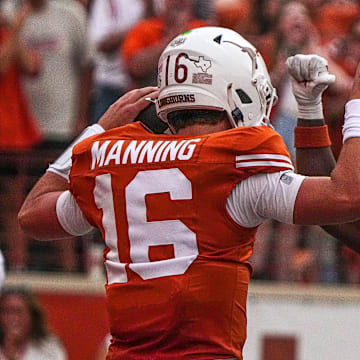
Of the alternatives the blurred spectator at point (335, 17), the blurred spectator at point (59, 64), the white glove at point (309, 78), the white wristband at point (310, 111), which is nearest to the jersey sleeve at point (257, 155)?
the white glove at point (309, 78)

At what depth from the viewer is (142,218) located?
9.47 ft

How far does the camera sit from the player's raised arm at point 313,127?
3102 millimetres

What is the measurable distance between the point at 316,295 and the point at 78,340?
6.66 feet

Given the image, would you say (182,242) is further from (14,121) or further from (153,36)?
(14,121)

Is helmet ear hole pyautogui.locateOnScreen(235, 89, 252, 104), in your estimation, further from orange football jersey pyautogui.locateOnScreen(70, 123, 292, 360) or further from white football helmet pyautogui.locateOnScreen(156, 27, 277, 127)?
orange football jersey pyautogui.locateOnScreen(70, 123, 292, 360)

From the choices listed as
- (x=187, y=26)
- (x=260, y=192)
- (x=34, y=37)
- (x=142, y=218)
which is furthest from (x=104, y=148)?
(x=34, y=37)

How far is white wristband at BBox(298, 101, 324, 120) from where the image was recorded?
3281 mm

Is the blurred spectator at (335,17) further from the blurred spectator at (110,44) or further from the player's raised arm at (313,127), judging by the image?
the player's raised arm at (313,127)

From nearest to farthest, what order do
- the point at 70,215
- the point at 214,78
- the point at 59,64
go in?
the point at 214,78
the point at 70,215
the point at 59,64

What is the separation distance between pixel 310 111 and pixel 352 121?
50 cm

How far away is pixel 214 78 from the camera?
3033mm

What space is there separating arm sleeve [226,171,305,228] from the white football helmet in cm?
33

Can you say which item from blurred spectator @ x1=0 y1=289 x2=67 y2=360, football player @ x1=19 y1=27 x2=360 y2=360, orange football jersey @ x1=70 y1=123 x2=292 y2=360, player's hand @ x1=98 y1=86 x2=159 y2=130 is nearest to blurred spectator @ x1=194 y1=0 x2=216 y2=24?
blurred spectator @ x1=0 y1=289 x2=67 y2=360

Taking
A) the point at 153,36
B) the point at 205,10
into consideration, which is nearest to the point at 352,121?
the point at 153,36
